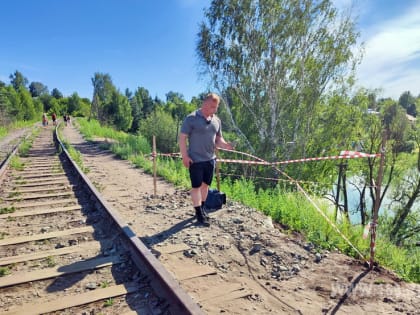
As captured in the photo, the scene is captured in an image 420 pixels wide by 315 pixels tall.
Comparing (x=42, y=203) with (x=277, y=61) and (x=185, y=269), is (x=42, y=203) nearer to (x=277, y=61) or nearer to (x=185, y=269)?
(x=185, y=269)

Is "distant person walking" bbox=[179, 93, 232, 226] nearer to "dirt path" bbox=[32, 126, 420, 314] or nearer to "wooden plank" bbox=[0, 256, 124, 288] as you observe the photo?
"dirt path" bbox=[32, 126, 420, 314]

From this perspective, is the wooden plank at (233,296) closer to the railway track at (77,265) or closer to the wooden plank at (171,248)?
the railway track at (77,265)

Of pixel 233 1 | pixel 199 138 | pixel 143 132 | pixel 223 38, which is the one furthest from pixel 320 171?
pixel 143 132

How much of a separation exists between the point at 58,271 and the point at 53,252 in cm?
52

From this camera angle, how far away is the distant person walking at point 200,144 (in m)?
4.27

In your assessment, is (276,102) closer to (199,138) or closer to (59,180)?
(59,180)

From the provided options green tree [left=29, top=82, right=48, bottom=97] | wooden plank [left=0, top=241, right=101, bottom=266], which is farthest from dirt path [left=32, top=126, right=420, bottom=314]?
green tree [left=29, top=82, right=48, bottom=97]

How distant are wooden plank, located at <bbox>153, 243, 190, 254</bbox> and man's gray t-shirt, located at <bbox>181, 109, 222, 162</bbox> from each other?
1200mm

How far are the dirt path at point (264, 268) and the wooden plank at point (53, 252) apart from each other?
67 centimetres

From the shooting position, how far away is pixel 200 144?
14.3ft

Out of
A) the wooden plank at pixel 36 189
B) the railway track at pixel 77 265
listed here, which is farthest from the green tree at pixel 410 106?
the railway track at pixel 77 265

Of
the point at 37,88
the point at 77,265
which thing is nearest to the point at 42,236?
the point at 77,265

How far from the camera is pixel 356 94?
16.6 metres

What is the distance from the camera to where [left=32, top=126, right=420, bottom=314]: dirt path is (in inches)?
111
